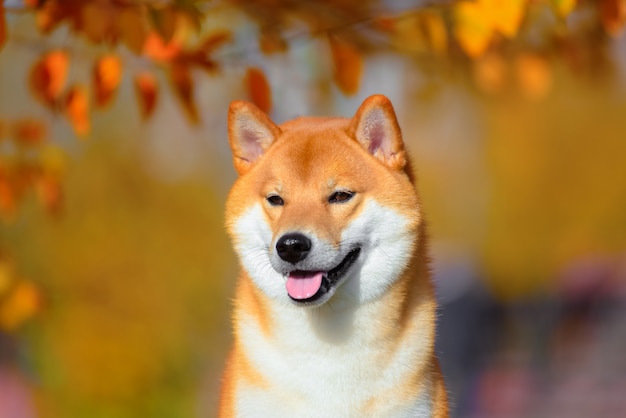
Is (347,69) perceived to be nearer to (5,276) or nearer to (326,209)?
(326,209)

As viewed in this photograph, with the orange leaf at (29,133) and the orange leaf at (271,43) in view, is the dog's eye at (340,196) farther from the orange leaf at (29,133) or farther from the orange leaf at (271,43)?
the orange leaf at (29,133)

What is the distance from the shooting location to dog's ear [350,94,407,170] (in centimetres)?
307

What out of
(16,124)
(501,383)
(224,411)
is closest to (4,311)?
(16,124)

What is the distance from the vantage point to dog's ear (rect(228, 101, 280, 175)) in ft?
10.4

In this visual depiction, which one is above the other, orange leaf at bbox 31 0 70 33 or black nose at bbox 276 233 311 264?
orange leaf at bbox 31 0 70 33

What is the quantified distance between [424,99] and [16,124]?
14.0ft

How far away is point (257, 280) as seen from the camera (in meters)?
3.13

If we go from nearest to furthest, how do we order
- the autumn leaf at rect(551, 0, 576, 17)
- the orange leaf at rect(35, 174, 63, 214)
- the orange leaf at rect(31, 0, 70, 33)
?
the autumn leaf at rect(551, 0, 576, 17), the orange leaf at rect(31, 0, 70, 33), the orange leaf at rect(35, 174, 63, 214)

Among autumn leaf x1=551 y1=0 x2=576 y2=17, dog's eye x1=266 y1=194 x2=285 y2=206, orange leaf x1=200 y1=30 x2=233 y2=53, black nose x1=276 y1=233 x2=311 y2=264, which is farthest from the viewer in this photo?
orange leaf x1=200 y1=30 x2=233 y2=53

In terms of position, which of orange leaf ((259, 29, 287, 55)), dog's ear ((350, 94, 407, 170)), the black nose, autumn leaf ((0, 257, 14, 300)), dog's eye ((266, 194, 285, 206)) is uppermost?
orange leaf ((259, 29, 287, 55))

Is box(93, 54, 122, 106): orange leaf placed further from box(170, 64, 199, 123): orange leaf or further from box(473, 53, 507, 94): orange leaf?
box(473, 53, 507, 94): orange leaf

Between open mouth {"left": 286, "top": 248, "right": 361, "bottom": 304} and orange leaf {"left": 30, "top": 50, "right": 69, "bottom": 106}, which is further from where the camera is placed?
orange leaf {"left": 30, "top": 50, "right": 69, "bottom": 106}

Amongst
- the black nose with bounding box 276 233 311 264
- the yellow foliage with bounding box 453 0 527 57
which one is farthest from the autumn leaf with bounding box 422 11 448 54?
the black nose with bounding box 276 233 311 264

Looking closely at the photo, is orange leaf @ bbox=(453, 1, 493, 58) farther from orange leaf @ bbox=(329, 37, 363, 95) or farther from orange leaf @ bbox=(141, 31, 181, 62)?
orange leaf @ bbox=(141, 31, 181, 62)
